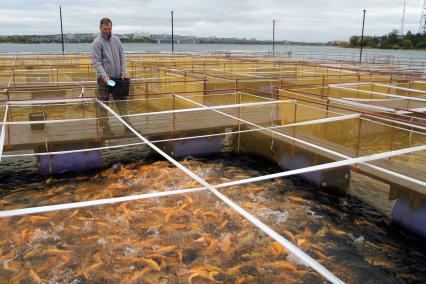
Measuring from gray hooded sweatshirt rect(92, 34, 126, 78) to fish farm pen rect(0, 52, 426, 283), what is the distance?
0.77m

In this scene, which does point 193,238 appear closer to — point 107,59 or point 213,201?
point 213,201

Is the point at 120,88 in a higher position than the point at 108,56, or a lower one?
lower

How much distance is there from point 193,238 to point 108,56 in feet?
16.9

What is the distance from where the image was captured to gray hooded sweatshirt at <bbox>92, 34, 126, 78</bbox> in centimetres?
966

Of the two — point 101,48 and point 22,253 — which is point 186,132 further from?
point 22,253

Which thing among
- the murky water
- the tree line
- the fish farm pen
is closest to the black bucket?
the fish farm pen

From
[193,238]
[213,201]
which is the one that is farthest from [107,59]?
[193,238]

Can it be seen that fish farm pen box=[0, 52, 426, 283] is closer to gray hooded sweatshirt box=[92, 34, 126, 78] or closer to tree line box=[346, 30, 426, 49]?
gray hooded sweatshirt box=[92, 34, 126, 78]

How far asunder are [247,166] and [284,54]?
1442 inches

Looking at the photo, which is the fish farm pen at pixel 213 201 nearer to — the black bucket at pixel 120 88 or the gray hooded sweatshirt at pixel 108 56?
the black bucket at pixel 120 88

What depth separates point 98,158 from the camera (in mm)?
10961

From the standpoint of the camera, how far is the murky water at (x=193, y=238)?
6.16 meters

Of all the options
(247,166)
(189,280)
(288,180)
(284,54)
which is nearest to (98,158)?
(247,166)

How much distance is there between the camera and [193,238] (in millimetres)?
7113
